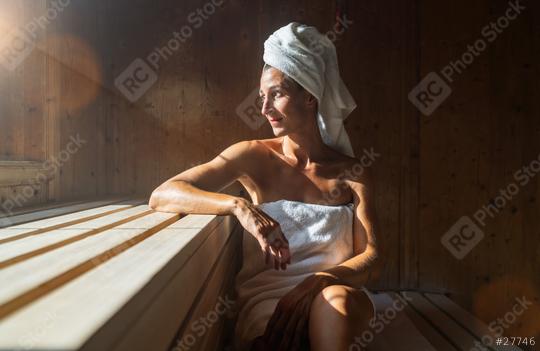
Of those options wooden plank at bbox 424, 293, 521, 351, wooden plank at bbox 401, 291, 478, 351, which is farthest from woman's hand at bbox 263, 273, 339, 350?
wooden plank at bbox 424, 293, 521, 351

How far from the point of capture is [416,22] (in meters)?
2.36

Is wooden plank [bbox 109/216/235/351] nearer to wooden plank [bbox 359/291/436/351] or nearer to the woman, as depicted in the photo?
the woman

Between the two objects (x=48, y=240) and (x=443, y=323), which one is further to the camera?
(x=443, y=323)

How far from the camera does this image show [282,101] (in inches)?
60.0

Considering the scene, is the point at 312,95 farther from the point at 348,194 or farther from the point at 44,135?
the point at 44,135

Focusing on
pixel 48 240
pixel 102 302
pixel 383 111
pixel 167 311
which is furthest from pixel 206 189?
pixel 383 111

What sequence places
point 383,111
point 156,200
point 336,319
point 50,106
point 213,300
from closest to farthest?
1. point 336,319
2. point 213,300
3. point 156,200
4. point 50,106
5. point 383,111

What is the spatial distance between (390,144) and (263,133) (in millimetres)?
697

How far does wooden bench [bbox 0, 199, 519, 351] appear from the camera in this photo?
0.41 metres

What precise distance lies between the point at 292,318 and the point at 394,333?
626mm

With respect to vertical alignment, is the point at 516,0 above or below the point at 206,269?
above

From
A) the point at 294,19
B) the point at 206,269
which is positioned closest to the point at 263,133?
the point at 294,19

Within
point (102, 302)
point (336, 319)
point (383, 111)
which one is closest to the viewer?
point (102, 302)

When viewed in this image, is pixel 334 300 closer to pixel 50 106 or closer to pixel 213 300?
pixel 213 300
